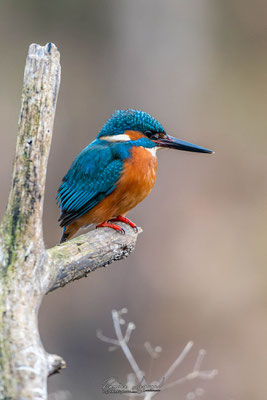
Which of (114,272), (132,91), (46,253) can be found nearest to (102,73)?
(132,91)

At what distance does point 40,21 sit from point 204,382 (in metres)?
4.20

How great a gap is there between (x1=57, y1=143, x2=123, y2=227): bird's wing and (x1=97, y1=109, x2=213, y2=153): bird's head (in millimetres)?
124

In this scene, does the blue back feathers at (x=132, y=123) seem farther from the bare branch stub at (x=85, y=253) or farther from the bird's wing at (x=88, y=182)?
the bare branch stub at (x=85, y=253)

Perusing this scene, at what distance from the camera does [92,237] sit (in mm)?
2656

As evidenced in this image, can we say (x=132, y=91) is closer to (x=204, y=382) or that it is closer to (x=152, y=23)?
(x=152, y=23)

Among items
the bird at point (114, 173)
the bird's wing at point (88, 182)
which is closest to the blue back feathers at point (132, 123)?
the bird at point (114, 173)

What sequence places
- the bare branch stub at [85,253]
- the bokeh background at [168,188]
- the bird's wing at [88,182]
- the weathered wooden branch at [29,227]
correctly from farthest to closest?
1. the bokeh background at [168,188]
2. the bird's wing at [88,182]
3. the bare branch stub at [85,253]
4. the weathered wooden branch at [29,227]

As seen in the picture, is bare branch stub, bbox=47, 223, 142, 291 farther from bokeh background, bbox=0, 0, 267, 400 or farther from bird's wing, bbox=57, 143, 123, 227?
bokeh background, bbox=0, 0, 267, 400

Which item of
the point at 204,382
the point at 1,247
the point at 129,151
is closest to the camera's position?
the point at 1,247

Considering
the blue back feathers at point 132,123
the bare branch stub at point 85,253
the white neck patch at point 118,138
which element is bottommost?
the bare branch stub at point 85,253

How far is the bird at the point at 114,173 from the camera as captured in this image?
3.20m

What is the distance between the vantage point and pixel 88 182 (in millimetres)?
3232

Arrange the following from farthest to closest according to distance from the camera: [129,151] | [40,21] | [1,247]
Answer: [40,21] → [129,151] → [1,247]

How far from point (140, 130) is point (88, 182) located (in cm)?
39
